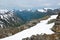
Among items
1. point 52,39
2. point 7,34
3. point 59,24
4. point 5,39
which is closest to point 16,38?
point 5,39

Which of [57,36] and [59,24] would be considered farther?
[59,24]

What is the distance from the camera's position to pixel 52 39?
77.4 ft

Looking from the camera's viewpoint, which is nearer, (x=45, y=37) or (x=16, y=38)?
(x=45, y=37)

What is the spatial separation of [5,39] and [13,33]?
4141 millimetres

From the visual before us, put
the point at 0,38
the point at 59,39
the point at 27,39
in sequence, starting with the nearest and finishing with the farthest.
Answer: the point at 59,39 → the point at 27,39 → the point at 0,38

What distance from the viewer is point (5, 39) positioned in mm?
27266

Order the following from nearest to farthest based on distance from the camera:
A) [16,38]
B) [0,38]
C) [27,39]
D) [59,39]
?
1. [59,39]
2. [27,39]
3. [16,38]
4. [0,38]

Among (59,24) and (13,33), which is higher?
(59,24)

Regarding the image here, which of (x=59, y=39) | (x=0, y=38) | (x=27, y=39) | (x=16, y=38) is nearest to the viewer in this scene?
(x=59, y=39)

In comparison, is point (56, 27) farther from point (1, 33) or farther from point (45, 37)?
point (1, 33)

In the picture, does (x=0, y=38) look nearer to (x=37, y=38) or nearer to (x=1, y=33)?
(x=1, y=33)

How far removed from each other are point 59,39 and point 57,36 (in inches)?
53.3

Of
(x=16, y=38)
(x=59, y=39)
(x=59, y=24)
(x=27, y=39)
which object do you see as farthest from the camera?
(x=59, y=24)

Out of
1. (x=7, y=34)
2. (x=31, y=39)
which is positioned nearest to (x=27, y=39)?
(x=31, y=39)
